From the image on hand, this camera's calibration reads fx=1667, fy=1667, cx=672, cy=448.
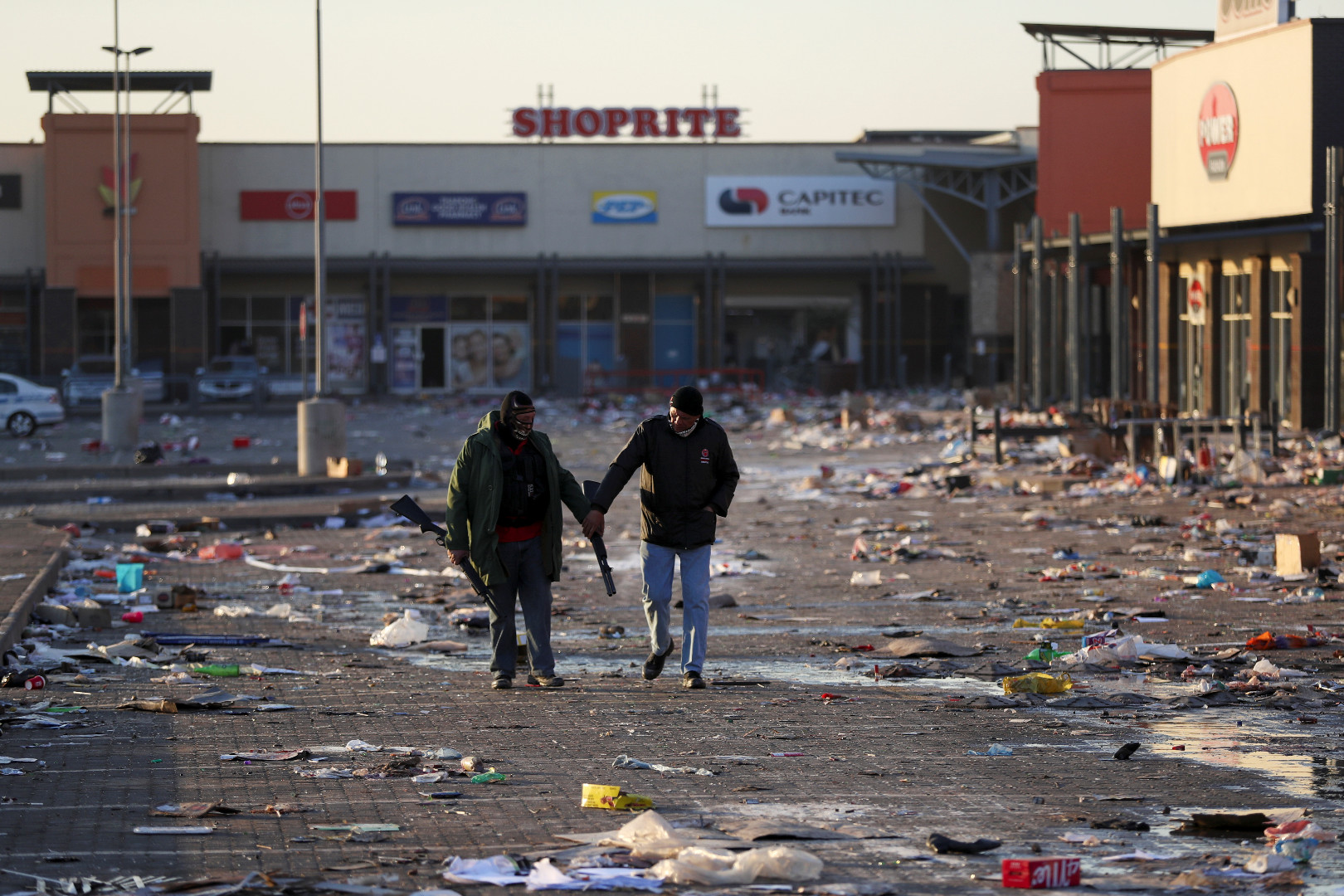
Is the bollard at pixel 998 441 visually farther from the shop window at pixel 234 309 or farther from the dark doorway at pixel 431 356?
the shop window at pixel 234 309

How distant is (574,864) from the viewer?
5.86m

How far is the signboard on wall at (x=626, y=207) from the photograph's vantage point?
5847 cm

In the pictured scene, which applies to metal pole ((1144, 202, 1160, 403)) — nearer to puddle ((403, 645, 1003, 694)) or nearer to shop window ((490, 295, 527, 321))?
puddle ((403, 645, 1003, 694))

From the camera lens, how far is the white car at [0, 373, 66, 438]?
36594 mm

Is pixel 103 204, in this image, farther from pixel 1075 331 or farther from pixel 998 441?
pixel 998 441

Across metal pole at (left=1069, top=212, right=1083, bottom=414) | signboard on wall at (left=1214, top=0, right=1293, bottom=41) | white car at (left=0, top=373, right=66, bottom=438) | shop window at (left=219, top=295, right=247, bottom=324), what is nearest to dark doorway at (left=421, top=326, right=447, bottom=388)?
shop window at (left=219, top=295, right=247, bottom=324)

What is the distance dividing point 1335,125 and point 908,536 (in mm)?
14067

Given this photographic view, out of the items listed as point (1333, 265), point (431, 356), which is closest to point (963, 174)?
point (431, 356)

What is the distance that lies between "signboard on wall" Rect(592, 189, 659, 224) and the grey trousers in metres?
49.2

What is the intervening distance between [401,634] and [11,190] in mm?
49673

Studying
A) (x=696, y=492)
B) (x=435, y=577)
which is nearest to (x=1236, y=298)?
(x=435, y=577)

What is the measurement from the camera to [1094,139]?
145 ft

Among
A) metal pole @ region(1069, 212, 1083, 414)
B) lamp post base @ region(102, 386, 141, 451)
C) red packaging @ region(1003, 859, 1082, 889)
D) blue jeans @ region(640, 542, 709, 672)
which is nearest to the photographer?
red packaging @ region(1003, 859, 1082, 889)

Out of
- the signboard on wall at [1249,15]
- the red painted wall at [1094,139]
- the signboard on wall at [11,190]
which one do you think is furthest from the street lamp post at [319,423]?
the signboard on wall at [11,190]
